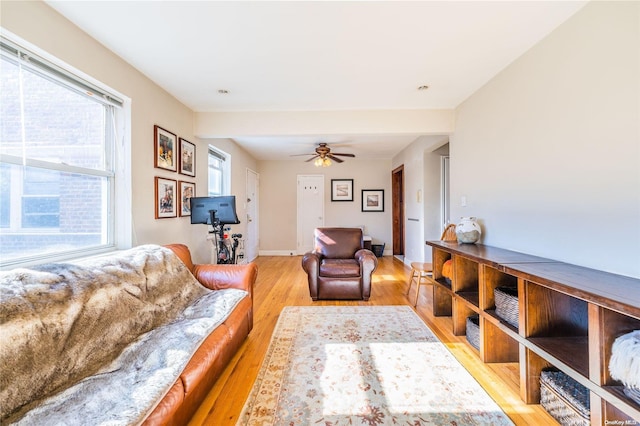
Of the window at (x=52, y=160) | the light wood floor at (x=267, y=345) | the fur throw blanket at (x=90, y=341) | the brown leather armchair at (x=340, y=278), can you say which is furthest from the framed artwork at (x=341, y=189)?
the fur throw blanket at (x=90, y=341)

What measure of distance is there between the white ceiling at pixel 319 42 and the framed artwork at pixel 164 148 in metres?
0.48

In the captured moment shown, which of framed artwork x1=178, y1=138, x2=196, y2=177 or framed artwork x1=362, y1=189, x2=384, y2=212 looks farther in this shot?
framed artwork x1=362, y1=189, x2=384, y2=212

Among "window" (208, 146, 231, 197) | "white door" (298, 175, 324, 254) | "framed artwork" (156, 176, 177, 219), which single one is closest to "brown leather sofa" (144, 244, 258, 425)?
"framed artwork" (156, 176, 177, 219)

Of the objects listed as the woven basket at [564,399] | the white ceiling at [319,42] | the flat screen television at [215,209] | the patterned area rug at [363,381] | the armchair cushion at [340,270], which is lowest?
the patterned area rug at [363,381]

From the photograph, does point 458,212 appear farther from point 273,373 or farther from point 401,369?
point 273,373

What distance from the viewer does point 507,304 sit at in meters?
1.78

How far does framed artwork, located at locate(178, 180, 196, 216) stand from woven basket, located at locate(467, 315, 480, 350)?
10.0 ft

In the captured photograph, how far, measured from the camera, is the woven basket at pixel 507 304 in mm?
1712

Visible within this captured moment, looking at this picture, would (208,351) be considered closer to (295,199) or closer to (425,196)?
(425,196)

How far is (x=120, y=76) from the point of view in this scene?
2.20 m

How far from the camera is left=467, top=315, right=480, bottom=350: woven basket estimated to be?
6.83ft

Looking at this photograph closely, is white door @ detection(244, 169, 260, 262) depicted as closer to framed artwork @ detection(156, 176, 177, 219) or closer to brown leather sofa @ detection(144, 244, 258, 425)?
framed artwork @ detection(156, 176, 177, 219)

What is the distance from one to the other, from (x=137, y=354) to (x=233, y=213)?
65.1 inches

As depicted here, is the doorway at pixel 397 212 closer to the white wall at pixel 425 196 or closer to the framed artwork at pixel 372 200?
the framed artwork at pixel 372 200
